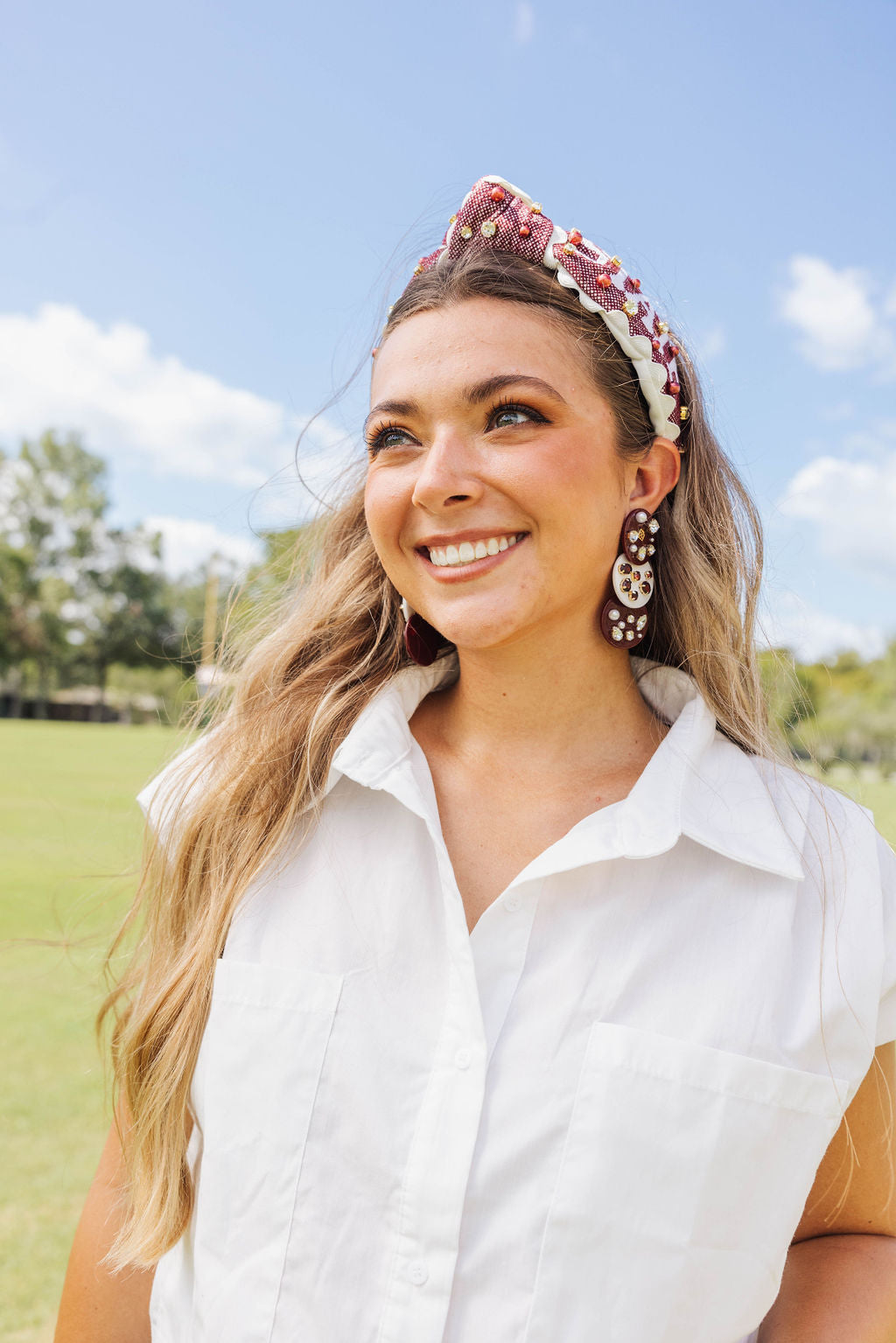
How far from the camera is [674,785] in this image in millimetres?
1680

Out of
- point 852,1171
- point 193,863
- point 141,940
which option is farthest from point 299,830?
point 852,1171

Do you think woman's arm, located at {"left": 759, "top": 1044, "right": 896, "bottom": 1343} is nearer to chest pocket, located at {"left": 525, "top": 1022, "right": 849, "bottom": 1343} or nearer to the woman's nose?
chest pocket, located at {"left": 525, "top": 1022, "right": 849, "bottom": 1343}

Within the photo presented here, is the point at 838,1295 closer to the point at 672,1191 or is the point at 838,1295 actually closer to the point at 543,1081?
the point at 672,1191

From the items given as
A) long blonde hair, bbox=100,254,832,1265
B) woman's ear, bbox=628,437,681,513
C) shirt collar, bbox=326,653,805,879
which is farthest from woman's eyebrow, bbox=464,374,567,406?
shirt collar, bbox=326,653,805,879

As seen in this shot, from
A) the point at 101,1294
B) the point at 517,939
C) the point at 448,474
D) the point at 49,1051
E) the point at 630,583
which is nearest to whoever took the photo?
the point at 517,939

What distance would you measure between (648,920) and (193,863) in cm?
79

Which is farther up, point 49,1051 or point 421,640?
point 421,640

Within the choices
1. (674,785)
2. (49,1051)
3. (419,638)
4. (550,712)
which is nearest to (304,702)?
(419,638)

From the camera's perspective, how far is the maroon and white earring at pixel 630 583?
1.85 metres

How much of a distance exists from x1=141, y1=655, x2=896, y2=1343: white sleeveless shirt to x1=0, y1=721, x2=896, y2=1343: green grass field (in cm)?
44

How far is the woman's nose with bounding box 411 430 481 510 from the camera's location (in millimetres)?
1631

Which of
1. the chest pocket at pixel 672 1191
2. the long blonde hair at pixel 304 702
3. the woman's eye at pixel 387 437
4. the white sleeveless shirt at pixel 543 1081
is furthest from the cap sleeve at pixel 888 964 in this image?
the woman's eye at pixel 387 437

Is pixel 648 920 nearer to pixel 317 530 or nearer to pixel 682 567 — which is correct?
pixel 682 567

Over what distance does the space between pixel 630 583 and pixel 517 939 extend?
691 millimetres
